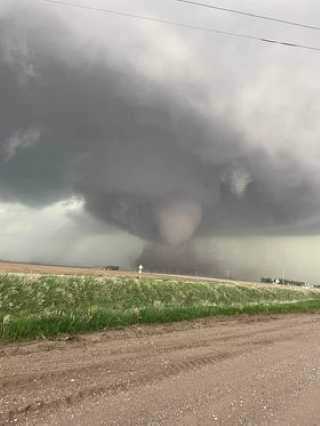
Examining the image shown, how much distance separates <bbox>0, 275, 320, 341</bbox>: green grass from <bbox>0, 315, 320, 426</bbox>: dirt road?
4.89 ft

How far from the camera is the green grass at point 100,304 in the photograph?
47.5ft

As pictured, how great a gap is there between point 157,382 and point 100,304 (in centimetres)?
2447

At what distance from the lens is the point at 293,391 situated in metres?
8.74

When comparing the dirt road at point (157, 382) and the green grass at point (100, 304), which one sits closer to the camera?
the dirt road at point (157, 382)

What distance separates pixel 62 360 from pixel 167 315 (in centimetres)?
962

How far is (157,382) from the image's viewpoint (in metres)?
8.60

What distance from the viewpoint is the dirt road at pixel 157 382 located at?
271 inches

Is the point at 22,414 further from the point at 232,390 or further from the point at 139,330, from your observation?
the point at 139,330

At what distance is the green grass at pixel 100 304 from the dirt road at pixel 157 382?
4.89ft

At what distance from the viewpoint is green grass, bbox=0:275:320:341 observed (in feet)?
47.5

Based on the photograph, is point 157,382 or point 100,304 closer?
point 157,382

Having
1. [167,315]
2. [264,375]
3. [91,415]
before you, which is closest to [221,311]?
[167,315]

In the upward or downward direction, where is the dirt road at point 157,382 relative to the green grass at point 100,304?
downward

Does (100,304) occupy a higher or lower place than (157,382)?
higher
